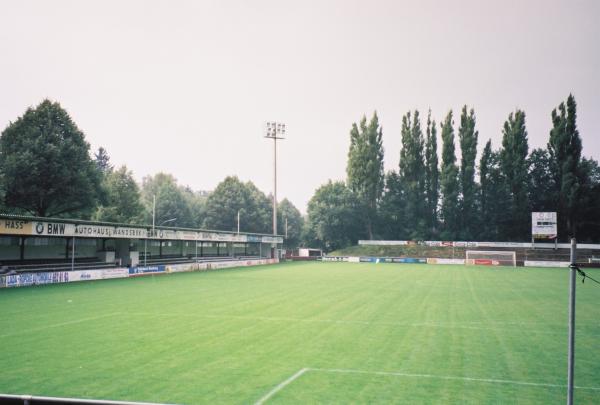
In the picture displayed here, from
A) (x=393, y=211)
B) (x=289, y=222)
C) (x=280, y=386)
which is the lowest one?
(x=280, y=386)

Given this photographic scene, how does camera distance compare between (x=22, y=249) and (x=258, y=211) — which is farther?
(x=258, y=211)

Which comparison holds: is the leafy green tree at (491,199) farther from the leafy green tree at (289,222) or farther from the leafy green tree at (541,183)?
the leafy green tree at (289,222)

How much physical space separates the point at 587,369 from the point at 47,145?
4746 cm

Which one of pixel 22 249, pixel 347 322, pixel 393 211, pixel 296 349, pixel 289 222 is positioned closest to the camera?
pixel 296 349

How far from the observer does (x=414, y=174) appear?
8412 cm

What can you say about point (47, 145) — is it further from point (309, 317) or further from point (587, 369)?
point (587, 369)

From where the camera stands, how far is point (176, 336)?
47.1 ft

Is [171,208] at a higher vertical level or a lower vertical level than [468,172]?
lower

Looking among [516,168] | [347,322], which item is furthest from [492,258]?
[347,322]

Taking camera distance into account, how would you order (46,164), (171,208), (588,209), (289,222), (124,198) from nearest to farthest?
(46,164), (124,198), (588,209), (171,208), (289,222)

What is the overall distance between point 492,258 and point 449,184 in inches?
657

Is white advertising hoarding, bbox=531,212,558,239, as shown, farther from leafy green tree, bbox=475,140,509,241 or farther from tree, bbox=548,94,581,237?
Result: leafy green tree, bbox=475,140,509,241

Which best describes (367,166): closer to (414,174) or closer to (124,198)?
(414,174)

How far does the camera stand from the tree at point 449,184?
79.2m
